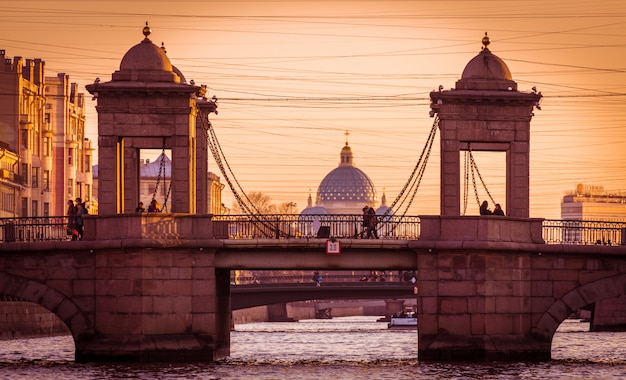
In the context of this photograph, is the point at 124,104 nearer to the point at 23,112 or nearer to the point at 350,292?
the point at 350,292

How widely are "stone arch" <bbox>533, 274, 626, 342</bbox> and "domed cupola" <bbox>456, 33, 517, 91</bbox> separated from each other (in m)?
7.50

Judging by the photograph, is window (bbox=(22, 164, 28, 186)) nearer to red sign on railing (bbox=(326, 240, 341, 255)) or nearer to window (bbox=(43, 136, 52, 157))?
window (bbox=(43, 136, 52, 157))

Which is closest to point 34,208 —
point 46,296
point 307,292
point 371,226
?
point 307,292

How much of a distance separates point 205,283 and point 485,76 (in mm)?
12271

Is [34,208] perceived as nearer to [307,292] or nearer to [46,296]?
[307,292]

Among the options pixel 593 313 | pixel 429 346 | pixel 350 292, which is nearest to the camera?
pixel 429 346

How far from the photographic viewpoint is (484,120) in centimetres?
6662

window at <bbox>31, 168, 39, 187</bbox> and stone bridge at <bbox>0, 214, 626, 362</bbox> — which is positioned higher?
window at <bbox>31, 168, 39, 187</bbox>

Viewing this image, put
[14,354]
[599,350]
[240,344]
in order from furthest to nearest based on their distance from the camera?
[240,344] < [599,350] < [14,354]

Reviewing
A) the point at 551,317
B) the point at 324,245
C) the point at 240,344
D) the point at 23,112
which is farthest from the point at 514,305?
the point at 23,112

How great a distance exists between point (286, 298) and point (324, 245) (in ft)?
141

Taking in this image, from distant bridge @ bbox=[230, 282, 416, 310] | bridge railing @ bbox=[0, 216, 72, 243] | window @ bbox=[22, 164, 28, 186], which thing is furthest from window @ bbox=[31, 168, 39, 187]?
bridge railing @ bbox=[0, 216, 72, 243]

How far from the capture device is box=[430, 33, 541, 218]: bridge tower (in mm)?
66250

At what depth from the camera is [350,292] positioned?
107 m
